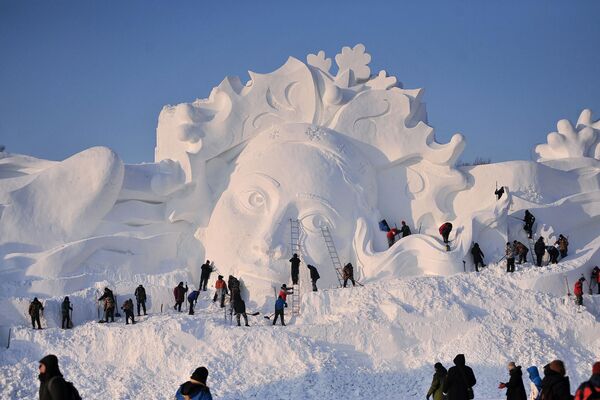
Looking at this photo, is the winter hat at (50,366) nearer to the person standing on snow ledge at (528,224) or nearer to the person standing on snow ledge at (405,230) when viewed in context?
the person standing on snow ledge at (405,230)

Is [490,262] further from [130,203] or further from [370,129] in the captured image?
[130,203]

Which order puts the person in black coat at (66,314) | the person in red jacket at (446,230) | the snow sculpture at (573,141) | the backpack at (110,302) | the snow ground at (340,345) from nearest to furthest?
the snow ground at (340,345), the person in black coat at (66,314), the backpack at (110,302), the person in red jacket at (446,230), the snow sculpture at (573,141)

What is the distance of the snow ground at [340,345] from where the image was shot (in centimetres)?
1919

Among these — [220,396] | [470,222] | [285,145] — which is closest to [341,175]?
[285,145]

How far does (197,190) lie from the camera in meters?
25.8

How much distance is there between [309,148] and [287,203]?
1.91 metres

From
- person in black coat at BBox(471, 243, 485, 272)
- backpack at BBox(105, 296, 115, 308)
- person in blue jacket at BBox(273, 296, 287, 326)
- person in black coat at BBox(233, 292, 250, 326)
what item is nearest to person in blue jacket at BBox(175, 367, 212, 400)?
person in blue jacket at BBox(273, 296, 287, 326)

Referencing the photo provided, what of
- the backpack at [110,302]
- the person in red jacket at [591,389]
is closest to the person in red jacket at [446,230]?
the backpack at [110,302]

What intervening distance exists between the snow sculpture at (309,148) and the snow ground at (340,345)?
141 inches

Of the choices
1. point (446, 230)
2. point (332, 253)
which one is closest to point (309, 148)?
point (332, 253)

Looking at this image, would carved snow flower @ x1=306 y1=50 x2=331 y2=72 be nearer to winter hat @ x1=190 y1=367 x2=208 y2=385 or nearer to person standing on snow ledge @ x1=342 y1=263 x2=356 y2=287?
person standing on snow ledge @ x1=342 y1=263 x2=356 y2=287

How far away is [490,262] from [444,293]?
2.59 meters

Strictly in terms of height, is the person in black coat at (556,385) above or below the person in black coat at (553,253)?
below

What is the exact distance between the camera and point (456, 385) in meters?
12.2
